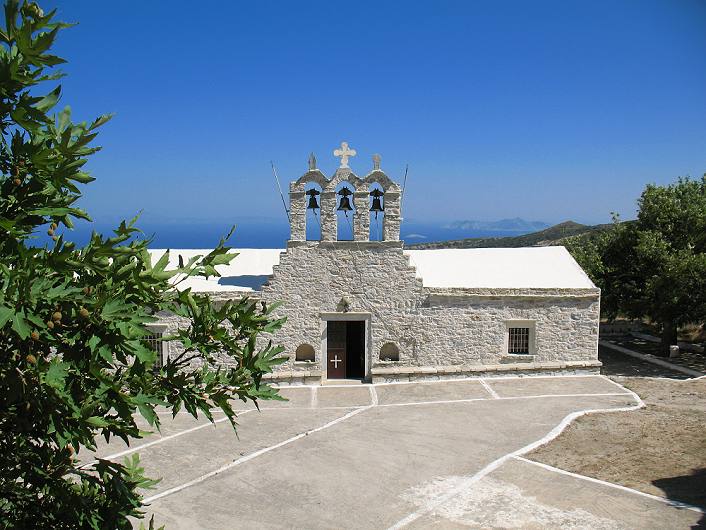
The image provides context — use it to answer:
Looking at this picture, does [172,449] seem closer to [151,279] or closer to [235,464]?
[235,464]

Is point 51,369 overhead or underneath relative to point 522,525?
overhead

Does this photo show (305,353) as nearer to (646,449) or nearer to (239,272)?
(239,272)

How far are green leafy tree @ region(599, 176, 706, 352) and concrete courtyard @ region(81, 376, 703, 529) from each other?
245 inches

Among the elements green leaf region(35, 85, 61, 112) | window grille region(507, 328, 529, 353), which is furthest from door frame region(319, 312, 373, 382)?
green leaf region(35, 85, 61, 112)

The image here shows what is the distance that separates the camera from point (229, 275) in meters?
22.5

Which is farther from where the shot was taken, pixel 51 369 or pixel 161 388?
pixel 161 388

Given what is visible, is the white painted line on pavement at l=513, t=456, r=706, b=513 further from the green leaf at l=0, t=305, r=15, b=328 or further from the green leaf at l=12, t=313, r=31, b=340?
the green leaf at l=0, t=305, r=15, b=328

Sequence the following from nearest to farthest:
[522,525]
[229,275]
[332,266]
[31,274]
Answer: [31,274]
[522,525]
[332,266]
[229,275]

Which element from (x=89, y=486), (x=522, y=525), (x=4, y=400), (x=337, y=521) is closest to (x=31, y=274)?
(x=4, y=400)

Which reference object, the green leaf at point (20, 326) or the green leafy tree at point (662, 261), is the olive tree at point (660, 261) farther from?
the green leaf at point (20, 326)

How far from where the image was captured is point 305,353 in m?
21.3

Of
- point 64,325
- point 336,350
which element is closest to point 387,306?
point 336,350

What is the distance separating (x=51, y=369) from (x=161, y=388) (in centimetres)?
117

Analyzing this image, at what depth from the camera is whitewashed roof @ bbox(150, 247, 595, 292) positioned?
21.5 metres
